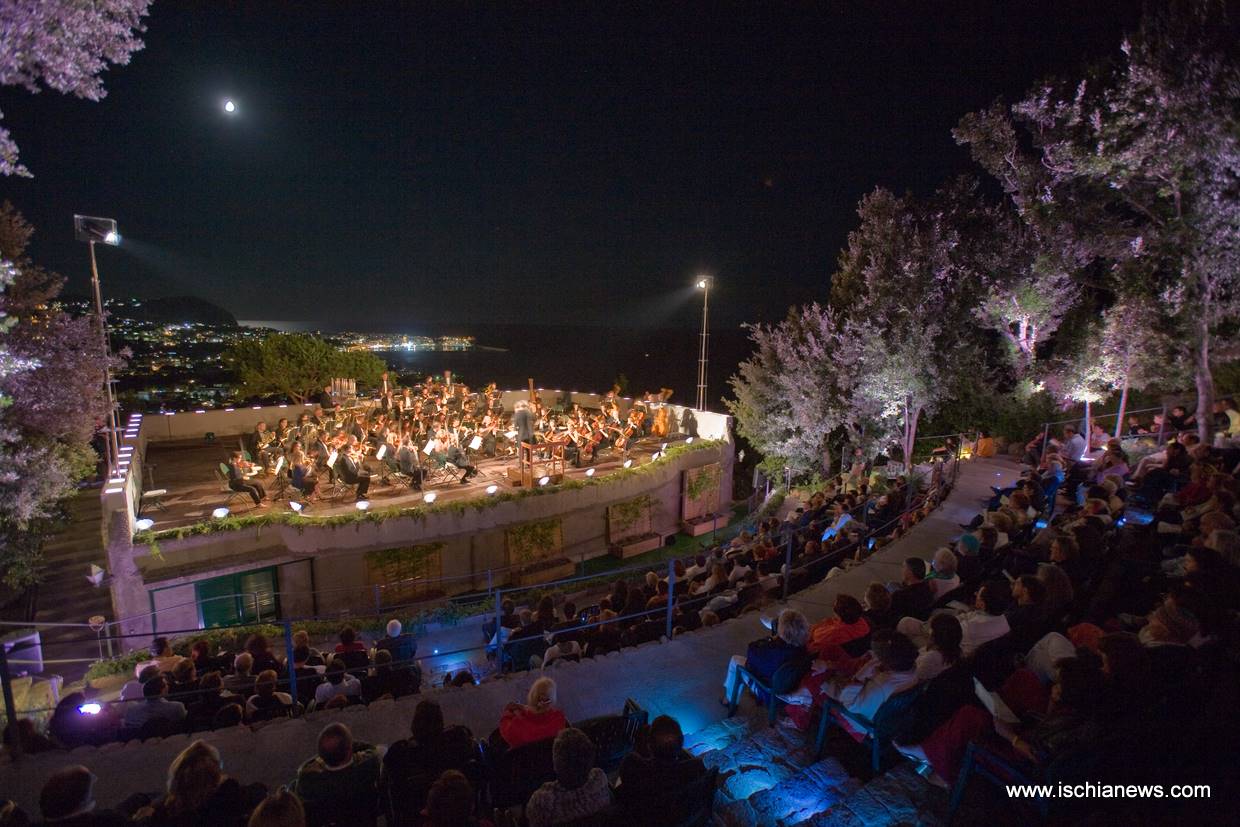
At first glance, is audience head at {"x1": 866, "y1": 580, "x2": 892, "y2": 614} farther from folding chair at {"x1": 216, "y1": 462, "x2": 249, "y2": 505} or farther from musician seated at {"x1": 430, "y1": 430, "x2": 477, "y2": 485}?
folding chair at {"x1": 216, "y1": 462, "x2": 249, "y2": 505}

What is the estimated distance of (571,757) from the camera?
8.71ft

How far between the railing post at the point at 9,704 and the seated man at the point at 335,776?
2249 mm

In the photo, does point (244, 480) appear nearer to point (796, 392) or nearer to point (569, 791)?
point (569, 791)

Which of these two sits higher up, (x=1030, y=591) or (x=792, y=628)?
(x=1030, y=591)

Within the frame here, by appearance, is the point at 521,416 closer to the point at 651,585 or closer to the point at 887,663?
the point at 651,585

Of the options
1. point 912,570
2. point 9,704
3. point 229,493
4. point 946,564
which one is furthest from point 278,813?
point 229,493

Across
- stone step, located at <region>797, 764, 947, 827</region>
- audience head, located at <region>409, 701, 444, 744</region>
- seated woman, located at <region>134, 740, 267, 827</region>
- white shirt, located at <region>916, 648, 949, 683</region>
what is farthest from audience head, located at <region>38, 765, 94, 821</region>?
white shirt, located at <region>916, 648, 949, 683</region>

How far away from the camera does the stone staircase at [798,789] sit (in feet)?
10.2

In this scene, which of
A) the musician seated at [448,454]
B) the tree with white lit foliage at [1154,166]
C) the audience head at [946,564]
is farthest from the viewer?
the musician seated at [448,454]

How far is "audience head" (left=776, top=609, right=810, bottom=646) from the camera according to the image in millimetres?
4195

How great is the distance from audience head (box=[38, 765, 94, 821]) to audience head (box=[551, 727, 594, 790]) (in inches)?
72.6

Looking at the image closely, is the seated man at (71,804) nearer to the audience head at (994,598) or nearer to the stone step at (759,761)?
the stone step at (759,761)

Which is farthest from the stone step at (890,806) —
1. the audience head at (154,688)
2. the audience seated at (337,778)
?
the audience head at (154,688)

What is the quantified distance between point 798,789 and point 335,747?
2481 millimetres
